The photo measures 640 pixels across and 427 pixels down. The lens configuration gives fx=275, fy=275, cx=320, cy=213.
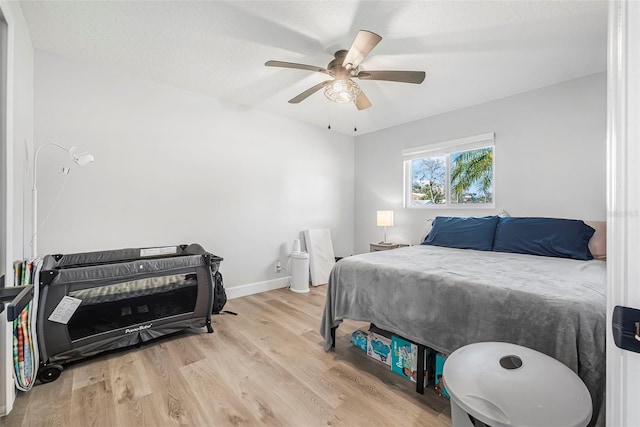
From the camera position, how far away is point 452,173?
3.88 metres

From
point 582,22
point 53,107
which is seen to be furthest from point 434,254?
point 53,107

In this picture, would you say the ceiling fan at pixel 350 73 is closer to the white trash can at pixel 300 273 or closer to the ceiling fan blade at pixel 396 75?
the ceiling fan blade at pixel 396 75

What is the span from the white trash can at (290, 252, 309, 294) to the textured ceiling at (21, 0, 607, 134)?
2.12 m

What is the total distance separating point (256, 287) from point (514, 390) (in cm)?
319

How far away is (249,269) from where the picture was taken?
3654 mm

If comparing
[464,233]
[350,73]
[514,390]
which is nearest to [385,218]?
[464,233]

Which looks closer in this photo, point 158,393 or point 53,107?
point 158,393

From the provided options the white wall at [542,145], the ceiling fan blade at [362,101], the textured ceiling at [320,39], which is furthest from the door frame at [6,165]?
the white wall at [542,145]

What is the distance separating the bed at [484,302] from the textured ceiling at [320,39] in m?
1.78

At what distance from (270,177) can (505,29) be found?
2.90 metres

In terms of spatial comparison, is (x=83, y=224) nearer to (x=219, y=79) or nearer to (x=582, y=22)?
(x=219, y=79)

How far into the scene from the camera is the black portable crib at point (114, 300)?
1840 millimetres

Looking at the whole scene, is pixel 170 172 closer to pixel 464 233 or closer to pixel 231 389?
pixel 231 389

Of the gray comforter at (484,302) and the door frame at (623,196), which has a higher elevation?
the door frame at (623,196)
